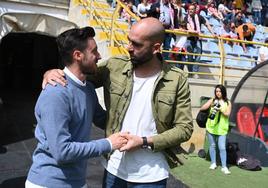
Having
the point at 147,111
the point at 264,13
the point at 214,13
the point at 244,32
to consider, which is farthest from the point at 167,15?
the point at 264,13

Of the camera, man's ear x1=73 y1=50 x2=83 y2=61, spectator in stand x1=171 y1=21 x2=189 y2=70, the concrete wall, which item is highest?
man's ear x1=73 y1=50 x2=83 y2=61

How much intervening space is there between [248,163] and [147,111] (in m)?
5.92

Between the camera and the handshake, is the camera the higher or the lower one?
the lower one

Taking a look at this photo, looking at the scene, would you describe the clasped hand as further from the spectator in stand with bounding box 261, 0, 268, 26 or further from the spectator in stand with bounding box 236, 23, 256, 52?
the spectator in stand with bounding box 261, 0, 268, 26

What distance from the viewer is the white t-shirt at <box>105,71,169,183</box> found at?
2.67m

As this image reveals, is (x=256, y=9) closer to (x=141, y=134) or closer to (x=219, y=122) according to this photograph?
(x=219, y=122)

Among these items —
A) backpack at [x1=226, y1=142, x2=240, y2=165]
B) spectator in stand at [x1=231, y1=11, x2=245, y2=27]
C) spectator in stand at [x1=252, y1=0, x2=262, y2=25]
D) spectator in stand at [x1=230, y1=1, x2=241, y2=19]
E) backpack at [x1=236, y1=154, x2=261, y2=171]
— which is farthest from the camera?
spectator in stand at [x1=252, y1=0, x2=262, y2=25]

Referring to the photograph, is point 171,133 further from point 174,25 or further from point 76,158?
point 174,25

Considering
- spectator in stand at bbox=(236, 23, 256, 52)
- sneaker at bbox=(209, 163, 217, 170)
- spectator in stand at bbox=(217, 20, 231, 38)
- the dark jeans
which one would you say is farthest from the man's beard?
spectator in stand at bbox=(236, 23, 256, 52)

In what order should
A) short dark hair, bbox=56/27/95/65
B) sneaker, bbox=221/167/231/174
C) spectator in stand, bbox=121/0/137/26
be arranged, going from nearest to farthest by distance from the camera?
short dark hair, bbox=56/27/95/65 → sneaker, bbox=221/167/231/174 → spectator in stand, bbox=121/0/137/26

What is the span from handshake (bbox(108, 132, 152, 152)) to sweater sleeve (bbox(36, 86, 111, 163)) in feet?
0.39

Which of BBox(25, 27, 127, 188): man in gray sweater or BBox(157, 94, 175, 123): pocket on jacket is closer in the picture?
BBox(25, 27, 127, 188): man in gray sweater

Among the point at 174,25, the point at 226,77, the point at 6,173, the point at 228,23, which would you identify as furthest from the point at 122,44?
the point at 228,23

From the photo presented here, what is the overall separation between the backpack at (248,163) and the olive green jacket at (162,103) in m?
5.71
